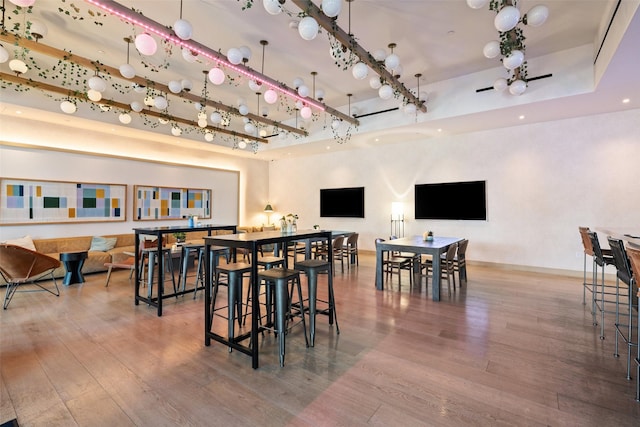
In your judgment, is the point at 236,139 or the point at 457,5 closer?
the point at 457,5

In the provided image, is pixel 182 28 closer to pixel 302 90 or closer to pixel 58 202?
pixel 302 90

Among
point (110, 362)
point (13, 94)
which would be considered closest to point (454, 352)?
point (110, 362)

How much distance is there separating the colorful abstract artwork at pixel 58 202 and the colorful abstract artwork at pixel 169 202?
340 millimetres

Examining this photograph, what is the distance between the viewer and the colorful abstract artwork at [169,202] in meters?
7.06

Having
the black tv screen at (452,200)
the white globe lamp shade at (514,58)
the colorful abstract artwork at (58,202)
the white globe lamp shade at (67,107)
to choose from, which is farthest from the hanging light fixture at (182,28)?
the black tv screen at (452,200)

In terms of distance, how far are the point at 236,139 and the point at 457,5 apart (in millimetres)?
6117

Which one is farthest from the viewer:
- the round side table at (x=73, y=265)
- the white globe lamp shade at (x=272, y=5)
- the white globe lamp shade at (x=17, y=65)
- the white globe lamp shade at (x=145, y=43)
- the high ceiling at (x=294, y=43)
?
the round side table at (x=73, y=265)

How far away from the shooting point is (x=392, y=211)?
7.66 meters

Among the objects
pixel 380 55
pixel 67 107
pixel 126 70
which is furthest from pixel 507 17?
pixel 67 107

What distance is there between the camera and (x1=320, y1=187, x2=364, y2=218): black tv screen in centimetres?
836

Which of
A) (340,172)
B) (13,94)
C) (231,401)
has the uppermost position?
(13,94)

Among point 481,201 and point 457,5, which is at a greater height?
point 457,5

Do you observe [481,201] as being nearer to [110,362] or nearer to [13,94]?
[110,362]

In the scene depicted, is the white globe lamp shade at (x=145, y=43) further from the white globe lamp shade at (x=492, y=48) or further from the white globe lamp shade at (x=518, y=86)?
the white globe lamp shade at (x=518, y=86)
